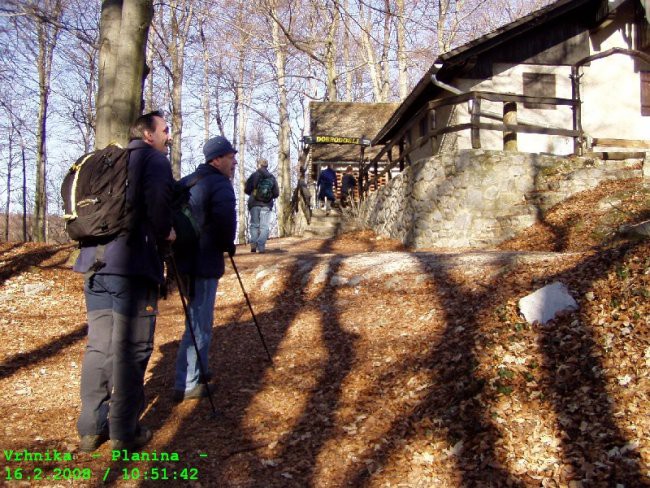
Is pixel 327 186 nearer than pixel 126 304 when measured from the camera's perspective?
No

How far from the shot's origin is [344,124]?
83.7ft

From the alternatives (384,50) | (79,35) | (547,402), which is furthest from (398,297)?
(384,50)

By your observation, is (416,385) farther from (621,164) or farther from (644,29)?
(644,29)

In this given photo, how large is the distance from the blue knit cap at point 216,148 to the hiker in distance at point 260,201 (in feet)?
21.3

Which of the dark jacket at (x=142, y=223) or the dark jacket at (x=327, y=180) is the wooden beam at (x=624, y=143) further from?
the dark jacket at (x=142, y=223)

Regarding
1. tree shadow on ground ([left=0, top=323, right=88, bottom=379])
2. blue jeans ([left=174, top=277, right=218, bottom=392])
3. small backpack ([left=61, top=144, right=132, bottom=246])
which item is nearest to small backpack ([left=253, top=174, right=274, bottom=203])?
tree shadow on ground ([left=0, top=323, right=88, bottom=379])

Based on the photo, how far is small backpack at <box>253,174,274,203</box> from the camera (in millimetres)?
10922

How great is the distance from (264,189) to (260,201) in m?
0.25

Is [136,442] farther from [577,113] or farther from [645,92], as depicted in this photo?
[645,92]

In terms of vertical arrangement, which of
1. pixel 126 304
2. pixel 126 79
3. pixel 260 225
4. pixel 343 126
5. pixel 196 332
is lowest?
pixel 196 332

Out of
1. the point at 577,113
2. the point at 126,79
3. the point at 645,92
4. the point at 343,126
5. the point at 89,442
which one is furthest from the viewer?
the point at 343,126

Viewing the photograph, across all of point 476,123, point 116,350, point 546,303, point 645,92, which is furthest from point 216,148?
point 645,92

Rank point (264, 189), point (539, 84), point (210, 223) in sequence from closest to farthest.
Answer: point (210, 223)
point (264, 189)
point (539, 84)

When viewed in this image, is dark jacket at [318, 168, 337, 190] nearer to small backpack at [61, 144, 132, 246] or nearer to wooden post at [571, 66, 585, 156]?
wooden post at [571, 66, 585, 156]
